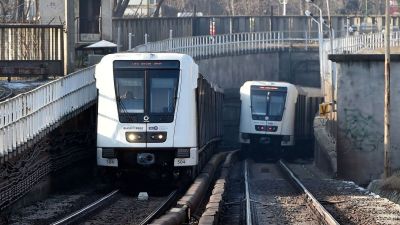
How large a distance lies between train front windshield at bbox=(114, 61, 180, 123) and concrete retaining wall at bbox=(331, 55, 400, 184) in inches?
373

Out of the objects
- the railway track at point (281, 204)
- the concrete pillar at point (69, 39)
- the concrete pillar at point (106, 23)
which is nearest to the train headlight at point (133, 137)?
the railway track at point (281, 204)

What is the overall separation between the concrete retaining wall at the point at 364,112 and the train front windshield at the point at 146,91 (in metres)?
9.47

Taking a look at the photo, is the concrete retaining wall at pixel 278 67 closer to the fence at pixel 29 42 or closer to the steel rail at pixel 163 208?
the fence at pixel 29 42

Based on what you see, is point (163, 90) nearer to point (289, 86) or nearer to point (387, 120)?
point (387, 120)

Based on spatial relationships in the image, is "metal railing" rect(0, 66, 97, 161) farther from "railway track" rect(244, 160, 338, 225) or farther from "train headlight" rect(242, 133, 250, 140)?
"train headlight" rect(242, 133, 250, 140)

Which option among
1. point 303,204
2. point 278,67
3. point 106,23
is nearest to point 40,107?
point 303,204

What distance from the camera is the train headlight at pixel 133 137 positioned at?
80.5 feet

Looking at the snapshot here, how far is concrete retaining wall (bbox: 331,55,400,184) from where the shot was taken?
32.8m

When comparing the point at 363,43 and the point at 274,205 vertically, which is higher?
the point at 363,43

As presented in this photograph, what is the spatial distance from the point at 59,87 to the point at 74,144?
3028 millimetres

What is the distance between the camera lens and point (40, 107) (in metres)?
22.6

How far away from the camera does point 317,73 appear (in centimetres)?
7600

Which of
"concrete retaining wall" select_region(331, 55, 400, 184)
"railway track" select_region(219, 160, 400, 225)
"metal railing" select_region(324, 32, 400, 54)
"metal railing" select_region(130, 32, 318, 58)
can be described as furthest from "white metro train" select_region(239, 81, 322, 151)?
"railway track" select_region(219, 160, 400, 225)

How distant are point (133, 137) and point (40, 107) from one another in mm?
2747
